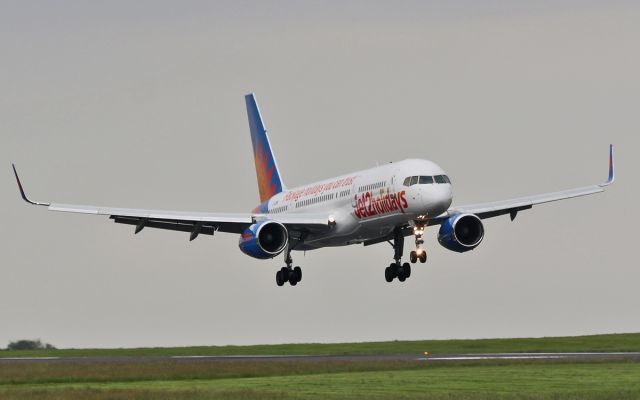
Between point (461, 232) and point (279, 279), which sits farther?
point (279, 279)

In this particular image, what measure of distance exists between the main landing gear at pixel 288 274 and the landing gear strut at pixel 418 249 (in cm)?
1200

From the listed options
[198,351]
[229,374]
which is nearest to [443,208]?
[229,374]

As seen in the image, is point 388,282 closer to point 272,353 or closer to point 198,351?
point 272,353

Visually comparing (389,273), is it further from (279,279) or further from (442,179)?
(442,179)

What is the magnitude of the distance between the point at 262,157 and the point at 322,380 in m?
45.7

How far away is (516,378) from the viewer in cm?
5706

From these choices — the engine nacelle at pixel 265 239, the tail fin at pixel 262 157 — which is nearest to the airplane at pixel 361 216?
the engine nacelle at pixel 265 239

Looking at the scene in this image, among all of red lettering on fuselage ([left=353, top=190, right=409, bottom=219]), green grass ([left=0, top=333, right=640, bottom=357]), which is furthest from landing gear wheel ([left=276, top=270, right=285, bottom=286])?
red lettering on fuselage ([left=353, top=190, right=409, bottom=219])

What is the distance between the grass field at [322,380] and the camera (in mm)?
51281

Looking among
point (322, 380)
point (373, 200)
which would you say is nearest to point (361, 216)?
point (373, 200)

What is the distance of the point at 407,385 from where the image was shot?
5491 cm

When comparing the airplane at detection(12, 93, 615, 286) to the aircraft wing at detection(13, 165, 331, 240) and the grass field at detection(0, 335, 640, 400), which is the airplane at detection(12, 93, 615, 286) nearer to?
the aircraft wing at detection(13, 165, 331, 240)

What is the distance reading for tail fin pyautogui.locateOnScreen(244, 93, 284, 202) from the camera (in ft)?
322

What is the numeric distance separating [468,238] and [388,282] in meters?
5.85
